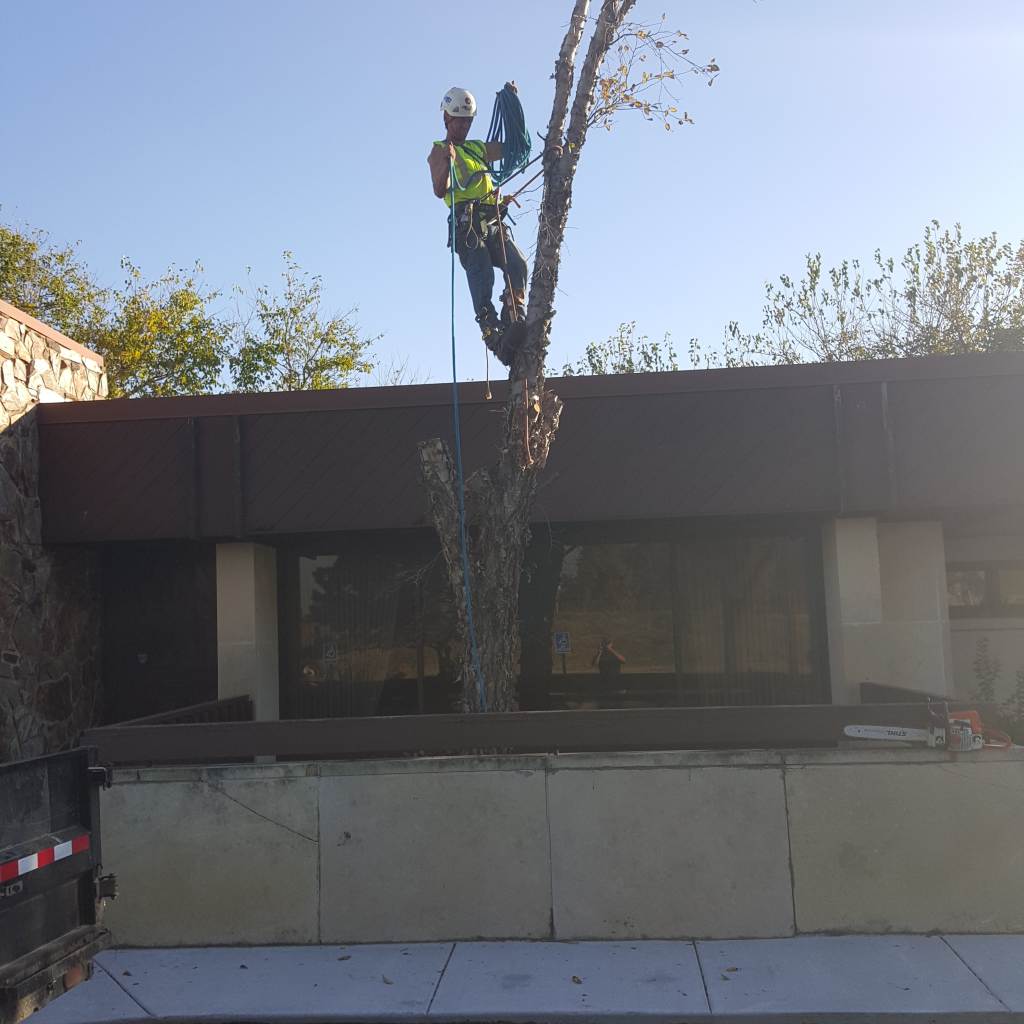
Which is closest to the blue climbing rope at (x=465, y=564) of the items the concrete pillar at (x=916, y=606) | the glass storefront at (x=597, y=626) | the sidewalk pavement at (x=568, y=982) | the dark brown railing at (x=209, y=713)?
the sidewalk pavement at (x=568, y=982)

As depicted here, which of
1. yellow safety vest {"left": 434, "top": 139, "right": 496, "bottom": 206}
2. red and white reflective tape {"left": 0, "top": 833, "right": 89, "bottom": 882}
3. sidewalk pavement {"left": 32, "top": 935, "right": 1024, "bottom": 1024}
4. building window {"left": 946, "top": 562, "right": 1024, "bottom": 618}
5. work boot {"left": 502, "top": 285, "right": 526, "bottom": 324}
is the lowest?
sidewalk pavement {"left": 32, "top": 935, "right": 1024, "bottom": 1024}

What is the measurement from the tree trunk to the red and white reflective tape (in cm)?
315

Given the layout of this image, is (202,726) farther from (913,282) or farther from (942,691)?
(913,282)

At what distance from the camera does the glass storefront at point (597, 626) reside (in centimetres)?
1112

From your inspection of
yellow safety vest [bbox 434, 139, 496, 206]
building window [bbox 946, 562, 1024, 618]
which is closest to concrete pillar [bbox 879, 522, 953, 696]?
building window [bbox 946, 562, 1024, 618]

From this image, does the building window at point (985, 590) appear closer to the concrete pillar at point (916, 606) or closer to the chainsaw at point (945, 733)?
the concrete pillar at point (916, 606)

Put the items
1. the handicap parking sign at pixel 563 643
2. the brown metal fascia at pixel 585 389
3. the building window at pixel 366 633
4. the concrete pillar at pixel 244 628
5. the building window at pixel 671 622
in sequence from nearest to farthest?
the brown metal fascia at pixel 585 389
the concrete pillar at pixel 244 628
the building window at pixel 671 622
the handicap parking sign at pixel 563 643
the building window at pixel 366 633

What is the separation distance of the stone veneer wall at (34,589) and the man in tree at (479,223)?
15.8 ft

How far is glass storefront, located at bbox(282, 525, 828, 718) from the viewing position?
438 inches

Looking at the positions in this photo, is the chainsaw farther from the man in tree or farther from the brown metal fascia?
the brown metal fascia

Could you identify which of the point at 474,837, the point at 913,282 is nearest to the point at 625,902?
the point at 474,837

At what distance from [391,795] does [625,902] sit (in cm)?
158

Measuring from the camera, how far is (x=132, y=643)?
11.8 metres

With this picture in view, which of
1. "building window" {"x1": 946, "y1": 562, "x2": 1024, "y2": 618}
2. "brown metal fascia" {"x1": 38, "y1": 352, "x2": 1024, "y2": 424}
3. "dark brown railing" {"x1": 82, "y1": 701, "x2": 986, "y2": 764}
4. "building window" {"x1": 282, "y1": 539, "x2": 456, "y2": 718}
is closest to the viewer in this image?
"dark brown railing" {"x1": 82, "y1": 701, "x2": 986, "y2": 764}
